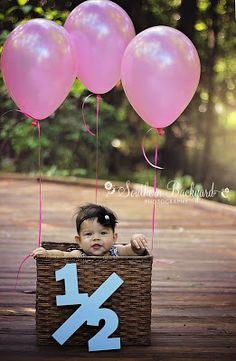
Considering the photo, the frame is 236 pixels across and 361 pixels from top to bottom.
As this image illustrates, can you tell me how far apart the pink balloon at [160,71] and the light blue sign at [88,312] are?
0.76m

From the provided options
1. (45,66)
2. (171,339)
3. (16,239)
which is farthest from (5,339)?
(16,239)

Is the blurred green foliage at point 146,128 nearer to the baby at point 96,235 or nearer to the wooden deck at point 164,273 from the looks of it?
the wooden deck at point 164,273

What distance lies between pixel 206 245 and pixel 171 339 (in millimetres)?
2001

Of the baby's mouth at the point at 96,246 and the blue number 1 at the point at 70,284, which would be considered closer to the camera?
the blue number 1 at the point at 70,284

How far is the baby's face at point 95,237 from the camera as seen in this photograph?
2504 millimetres

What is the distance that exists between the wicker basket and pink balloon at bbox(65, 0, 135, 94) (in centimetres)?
109

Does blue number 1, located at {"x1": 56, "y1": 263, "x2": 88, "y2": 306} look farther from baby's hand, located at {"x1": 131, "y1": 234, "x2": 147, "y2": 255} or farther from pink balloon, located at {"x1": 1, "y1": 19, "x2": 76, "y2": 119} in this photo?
pink balloon, located at {"x1": 1, "y1": 19, "x2": 76, "y2": 119}

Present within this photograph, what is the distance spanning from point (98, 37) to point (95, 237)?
1.05 metres

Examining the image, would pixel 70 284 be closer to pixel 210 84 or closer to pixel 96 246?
pixel 96 246

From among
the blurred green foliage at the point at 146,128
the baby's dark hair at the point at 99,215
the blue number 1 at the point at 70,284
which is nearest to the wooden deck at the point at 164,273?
the blue number 1 at the point at 70,284

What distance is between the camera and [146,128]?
9.71 m

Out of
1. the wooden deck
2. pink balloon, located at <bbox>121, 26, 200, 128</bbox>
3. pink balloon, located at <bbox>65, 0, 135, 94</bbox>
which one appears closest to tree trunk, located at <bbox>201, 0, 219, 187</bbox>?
the wooden deck

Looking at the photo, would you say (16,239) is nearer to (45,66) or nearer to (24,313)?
(24,313)

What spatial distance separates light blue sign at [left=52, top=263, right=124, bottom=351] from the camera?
240cm
